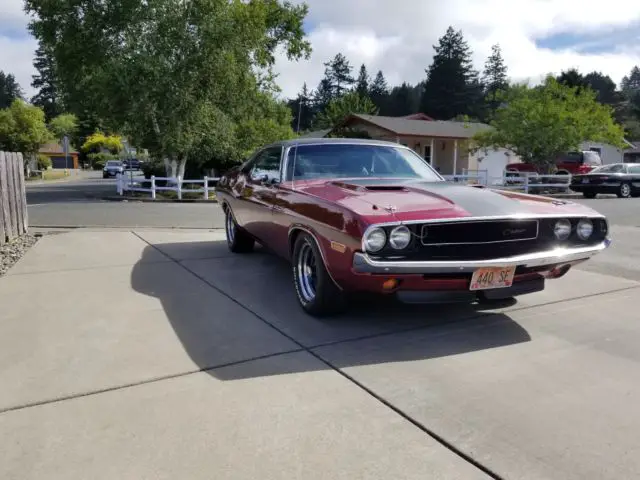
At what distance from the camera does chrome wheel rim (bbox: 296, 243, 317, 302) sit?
179 inches

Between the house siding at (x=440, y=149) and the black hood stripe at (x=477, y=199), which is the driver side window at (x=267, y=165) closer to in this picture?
the black hood stripe at (x=477, y=199)

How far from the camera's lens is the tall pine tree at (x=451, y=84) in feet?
253

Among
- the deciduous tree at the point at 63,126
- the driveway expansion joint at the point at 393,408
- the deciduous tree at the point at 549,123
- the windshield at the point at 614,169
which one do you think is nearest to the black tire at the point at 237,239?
the driveway expansion joint at the point at 393,408

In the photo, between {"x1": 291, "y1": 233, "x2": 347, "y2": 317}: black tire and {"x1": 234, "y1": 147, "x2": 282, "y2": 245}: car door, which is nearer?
{"x1": 291, "y1": 233, "x2": 347, "y2": 317}: black tire

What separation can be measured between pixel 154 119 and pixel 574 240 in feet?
57.8

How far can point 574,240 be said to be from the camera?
14.2 feet

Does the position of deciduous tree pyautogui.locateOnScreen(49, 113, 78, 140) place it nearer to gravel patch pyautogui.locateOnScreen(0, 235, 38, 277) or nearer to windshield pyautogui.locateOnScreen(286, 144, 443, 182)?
gravel patch pyautogui.locateOnScreen(0, 235, 38, 277)

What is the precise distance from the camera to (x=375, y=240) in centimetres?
368

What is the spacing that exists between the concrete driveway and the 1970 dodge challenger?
41 centimetres

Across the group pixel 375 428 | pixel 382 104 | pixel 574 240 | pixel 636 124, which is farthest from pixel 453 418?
pixel 382 104

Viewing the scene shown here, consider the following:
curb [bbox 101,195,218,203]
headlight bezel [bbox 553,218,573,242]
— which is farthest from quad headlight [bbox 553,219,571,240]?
curb [bbox 101,195,218,203]

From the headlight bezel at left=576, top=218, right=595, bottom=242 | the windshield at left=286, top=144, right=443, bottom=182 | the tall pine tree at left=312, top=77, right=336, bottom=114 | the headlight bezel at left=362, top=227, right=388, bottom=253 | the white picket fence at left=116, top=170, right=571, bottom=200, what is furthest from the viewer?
the tall pine tree at left=312, top=77, right=336, bottom=114

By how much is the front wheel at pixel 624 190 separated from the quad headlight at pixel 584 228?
1806 cm

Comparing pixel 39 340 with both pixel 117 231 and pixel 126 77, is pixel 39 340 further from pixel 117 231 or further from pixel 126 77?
pixel 126 77
